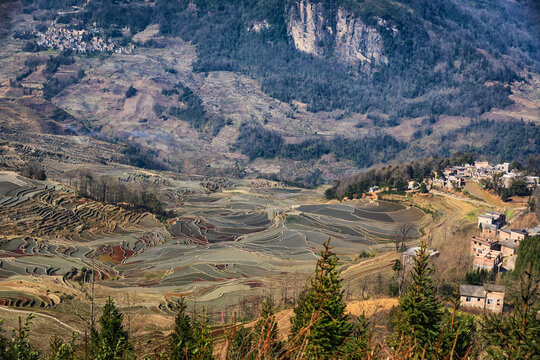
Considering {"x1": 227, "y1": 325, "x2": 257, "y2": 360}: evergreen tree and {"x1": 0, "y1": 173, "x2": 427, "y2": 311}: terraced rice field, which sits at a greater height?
{"x1": 227, "y1": 325, "x2": 257, "y2": 360}: evergreen tree

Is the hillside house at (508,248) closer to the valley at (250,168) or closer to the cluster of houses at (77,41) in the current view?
the valley at (250,168)

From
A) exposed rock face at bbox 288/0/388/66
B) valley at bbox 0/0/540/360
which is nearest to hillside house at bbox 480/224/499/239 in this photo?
valley at bbox 0/0/540/360

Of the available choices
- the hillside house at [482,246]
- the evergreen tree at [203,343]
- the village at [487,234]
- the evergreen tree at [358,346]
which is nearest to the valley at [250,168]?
the evergreen tree at [203,343]

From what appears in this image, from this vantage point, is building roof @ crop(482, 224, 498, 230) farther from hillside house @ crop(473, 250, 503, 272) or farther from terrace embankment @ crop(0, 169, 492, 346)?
hillside house @ crop(473, 250, 503, 272)

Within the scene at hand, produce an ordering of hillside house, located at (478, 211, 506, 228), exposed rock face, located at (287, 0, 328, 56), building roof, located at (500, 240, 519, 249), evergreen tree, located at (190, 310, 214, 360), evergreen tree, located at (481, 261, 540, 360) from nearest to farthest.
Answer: evergreen tree, located at (190, 310, 214, 360)
evergreen tree, located at (481, 261, 540, 360)
building roof, located at (500, 240, 519, 249)
hillside house, located at (478, 211, 506, 228)
exposed rock face, located at (287, 0, 328, 56)

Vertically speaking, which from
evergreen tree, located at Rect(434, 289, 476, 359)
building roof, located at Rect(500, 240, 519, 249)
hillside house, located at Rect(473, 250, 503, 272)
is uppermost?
evergreen tree, located at Rect(434, 289, 476, 359)

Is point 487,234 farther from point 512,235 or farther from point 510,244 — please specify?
point 510,244
